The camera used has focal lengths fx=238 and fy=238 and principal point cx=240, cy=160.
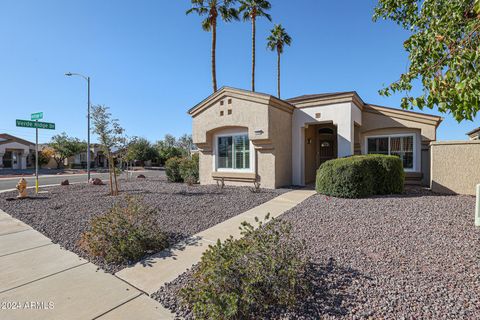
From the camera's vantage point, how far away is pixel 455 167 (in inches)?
345

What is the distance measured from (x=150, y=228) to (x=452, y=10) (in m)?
6.99

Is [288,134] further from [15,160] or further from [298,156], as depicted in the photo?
[15,160]

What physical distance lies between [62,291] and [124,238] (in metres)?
1.21

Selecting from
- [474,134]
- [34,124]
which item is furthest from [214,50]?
[474,134]

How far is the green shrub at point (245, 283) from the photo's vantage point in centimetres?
267

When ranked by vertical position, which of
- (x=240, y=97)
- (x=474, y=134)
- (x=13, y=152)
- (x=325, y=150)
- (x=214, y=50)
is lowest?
(x=325, y=150)

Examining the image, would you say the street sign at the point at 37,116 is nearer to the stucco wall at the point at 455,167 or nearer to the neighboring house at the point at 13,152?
the stucco wall at the point at 455,167

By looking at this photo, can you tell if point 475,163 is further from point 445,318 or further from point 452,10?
point 445,318

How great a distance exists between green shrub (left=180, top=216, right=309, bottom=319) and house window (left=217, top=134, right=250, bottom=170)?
8799 millimetres

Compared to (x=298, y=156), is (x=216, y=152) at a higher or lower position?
higher

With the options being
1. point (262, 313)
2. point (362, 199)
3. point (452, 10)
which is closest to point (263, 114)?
point (362, 199)

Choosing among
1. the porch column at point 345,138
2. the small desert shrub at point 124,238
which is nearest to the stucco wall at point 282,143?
the porch column at point 345,138

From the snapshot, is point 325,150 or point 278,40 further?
point 278,40

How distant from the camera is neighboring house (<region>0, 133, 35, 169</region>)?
3972cm
